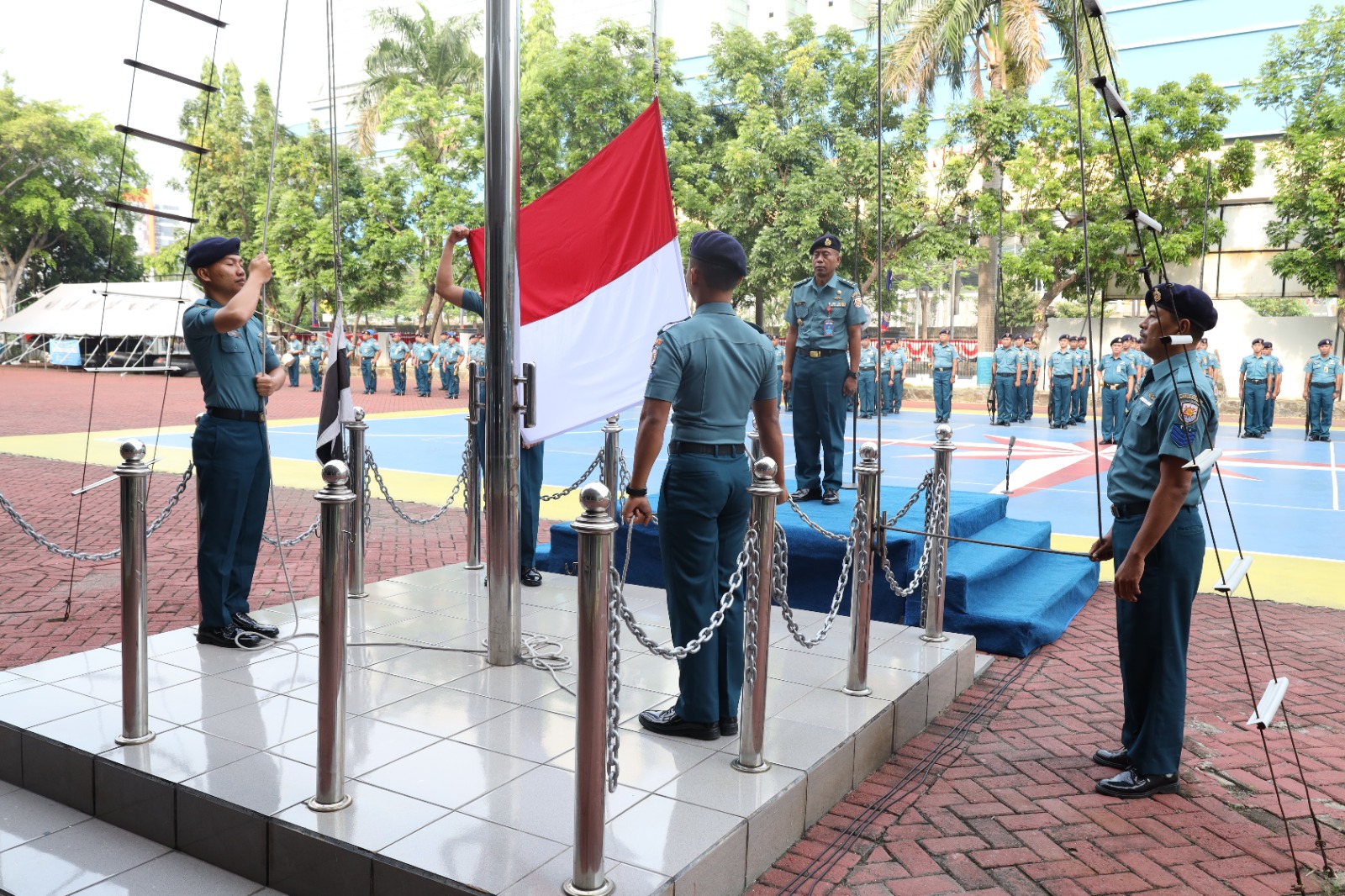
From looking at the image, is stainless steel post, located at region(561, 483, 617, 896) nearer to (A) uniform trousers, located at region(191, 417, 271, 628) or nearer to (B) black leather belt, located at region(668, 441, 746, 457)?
(B) black leather belt, located at region(668, 441, 746, 457)

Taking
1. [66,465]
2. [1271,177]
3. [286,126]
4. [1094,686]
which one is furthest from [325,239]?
[1094,686]

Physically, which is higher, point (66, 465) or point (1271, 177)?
point (1271, 177)

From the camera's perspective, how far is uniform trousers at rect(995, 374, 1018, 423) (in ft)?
72.5

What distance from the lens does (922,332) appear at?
48.8 metres

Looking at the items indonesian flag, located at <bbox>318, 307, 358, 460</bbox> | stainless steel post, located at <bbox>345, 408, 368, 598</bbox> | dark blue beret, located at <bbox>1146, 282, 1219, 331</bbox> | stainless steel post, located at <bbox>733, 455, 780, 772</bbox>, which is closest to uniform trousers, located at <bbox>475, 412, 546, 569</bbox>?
stainless steel post, located at <bbox>345, 408, 368, 598</bbox>

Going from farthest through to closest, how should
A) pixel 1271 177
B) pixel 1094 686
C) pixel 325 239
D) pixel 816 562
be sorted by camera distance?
1. pixel 325 239
2. pixel 1271 177
3. pixel 816 562
4. pixel 1094 686

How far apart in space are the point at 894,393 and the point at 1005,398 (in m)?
3.20

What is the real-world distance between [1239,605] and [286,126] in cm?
3060

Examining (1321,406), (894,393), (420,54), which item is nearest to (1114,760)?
(1321,406)

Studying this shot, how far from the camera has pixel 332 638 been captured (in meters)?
3.05

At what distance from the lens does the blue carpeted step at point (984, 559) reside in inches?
225

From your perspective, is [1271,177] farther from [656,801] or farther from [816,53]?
[656,801]

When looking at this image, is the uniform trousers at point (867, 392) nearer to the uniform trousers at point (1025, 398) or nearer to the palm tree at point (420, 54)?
the uniform trousers at point (1025, 398)

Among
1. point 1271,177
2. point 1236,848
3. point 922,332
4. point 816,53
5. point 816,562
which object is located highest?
point 816,53
